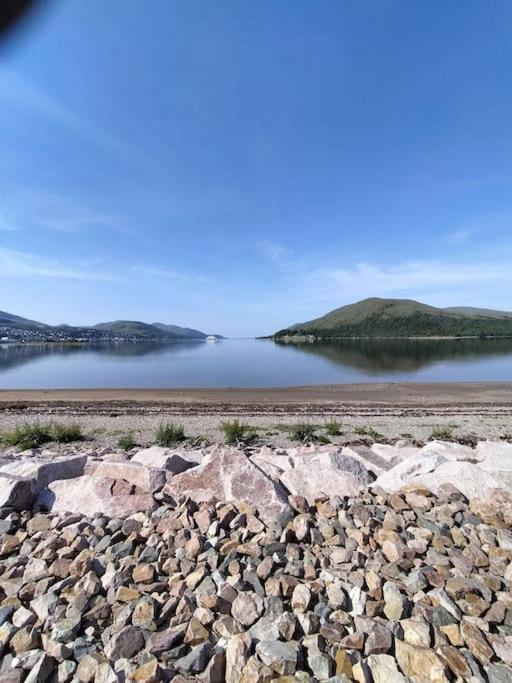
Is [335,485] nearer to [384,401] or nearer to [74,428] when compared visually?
[74,428]

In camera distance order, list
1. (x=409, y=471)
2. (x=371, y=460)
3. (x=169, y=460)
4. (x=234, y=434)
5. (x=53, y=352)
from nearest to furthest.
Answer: (x=409, y=471) → (x=169, y=460) → (x=371, y=460) → (x=234, y=434) → (x=53, y=352)

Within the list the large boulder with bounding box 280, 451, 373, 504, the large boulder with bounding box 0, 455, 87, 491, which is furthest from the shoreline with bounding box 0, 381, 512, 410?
the large boulder with bounding box 280, 451, 373, 504

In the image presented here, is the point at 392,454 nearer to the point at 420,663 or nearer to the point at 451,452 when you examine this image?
the point at 451,452

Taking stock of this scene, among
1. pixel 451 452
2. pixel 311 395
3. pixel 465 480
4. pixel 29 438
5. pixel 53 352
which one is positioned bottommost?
pixel 311 395

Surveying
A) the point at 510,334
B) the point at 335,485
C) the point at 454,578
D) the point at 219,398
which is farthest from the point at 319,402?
the point at 510,334

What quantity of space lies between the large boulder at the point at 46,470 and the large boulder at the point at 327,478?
3890mm

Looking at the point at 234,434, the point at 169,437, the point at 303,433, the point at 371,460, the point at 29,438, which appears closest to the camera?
the point at 371,460

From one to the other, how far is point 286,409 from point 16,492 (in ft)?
55.2

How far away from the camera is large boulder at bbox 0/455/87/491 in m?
5.40

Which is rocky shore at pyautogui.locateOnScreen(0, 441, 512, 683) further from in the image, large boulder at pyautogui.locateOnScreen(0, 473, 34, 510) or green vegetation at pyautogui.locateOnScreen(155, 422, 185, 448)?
green vegetation at pyautogui.locateOnScreen(155, 422, 185, 448)

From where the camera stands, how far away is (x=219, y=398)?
2622cm

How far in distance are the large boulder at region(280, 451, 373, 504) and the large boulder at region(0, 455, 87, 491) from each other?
389 cm

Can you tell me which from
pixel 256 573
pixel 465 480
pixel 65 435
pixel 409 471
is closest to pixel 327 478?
pixel 409 471

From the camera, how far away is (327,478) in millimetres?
5285
